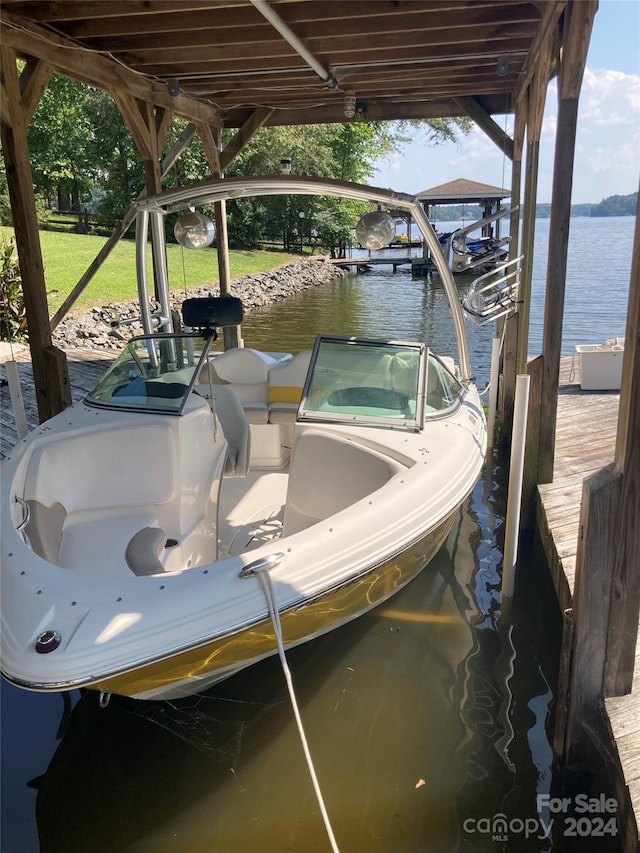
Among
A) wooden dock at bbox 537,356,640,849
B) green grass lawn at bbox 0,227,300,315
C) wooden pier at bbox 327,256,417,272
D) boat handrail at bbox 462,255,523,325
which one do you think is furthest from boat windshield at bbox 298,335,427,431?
wooden pier at bbox 327,256,417,272

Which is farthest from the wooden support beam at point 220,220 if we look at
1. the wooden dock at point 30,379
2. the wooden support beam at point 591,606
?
the wooden support beam at point 591,606

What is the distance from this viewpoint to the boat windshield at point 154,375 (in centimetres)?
362

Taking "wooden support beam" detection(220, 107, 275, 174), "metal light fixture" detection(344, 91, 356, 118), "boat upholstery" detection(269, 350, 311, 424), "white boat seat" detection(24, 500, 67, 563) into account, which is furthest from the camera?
"wooden support beam" detection(220, 107, 275, 174)

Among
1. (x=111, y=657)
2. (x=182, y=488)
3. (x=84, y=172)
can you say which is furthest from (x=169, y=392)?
(x=84, y=172)

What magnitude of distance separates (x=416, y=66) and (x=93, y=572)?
4663 millimetres

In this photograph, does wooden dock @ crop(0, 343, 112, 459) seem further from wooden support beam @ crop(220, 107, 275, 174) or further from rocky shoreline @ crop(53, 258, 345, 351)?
wooden support beam @ crop(220, 107, 275, 174)

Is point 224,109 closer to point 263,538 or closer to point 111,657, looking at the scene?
point 263,538

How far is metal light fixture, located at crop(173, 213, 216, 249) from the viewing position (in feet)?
16.3

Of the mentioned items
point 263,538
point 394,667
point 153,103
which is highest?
point 153,103

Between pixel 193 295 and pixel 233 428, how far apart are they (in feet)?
42.5

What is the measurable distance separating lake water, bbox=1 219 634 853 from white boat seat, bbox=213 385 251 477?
1.35m

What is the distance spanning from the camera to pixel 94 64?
15.9 ft

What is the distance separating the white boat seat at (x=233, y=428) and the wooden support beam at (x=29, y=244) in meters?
1.16

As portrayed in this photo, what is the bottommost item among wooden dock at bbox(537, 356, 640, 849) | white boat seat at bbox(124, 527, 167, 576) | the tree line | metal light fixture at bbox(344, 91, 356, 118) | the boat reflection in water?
the boat reflection in water
